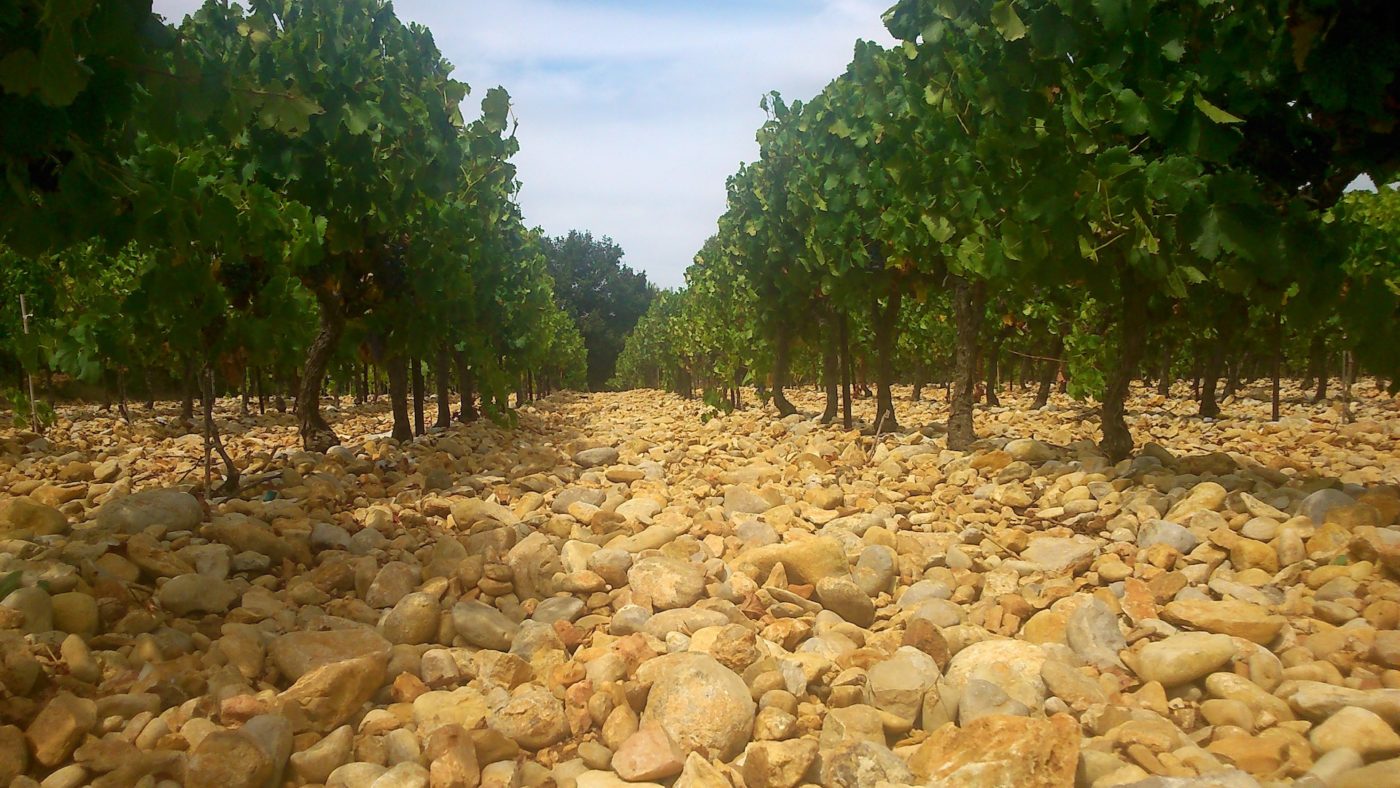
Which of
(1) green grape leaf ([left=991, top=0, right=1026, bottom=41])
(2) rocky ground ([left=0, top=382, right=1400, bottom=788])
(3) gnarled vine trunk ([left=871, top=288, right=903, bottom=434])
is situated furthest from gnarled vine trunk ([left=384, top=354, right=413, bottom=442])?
(1) green grape leaf ([left=991, top=0, right=1026, bottom=41])

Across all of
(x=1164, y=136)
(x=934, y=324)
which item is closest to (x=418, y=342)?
(x=1164, y=136)

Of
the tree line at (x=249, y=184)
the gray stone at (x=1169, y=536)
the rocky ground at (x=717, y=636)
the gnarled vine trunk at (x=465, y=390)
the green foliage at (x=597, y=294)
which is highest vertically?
the green foliage at (x=597, y=294)

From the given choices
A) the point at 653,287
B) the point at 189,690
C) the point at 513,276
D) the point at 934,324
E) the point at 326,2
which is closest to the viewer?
the point at 189,690

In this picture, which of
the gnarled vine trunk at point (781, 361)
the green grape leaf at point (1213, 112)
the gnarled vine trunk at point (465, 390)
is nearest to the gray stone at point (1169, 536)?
the green grape leaf at point (1213, 112)

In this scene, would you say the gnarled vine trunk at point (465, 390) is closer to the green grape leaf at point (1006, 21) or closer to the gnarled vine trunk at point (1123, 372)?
the gnarled vine trunk at point (1123, 372)

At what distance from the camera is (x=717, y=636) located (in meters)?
3.40

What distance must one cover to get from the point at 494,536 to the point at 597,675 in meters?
1.91

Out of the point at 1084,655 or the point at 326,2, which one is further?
the point at 326,2

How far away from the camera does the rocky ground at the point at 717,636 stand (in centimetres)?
255

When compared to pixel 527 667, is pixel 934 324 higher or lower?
higher

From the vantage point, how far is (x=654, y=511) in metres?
5.91

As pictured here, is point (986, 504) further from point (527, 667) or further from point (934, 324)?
point (934, 324)

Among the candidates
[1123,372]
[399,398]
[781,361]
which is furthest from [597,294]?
[1123,372]

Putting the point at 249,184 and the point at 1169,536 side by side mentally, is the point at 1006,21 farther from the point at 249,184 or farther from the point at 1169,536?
the point at 249,184
